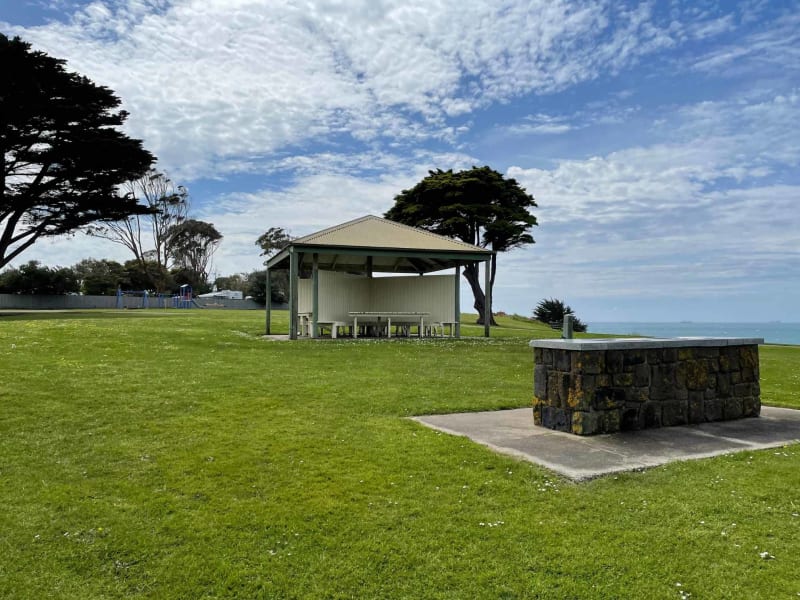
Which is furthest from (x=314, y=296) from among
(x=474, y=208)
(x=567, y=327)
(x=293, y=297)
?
(x=474, y=208)

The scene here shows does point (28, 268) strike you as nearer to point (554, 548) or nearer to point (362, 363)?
point (362, 363)

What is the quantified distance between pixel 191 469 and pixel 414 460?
1760 millimetres

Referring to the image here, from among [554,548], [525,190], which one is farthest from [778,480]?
[525,190]

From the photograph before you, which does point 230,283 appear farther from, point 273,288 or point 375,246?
point 375,246

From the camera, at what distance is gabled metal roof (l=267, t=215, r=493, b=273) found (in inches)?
637

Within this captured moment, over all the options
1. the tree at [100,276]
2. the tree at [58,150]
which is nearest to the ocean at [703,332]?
the tree at [58,150]

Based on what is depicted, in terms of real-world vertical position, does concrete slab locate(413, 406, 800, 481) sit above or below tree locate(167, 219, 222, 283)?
below

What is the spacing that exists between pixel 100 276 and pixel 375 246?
41.5 metres

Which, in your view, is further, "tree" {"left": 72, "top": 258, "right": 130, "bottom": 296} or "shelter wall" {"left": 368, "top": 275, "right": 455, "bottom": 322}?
"tree" {"left": 72, "top": 258, "right": 130, "bottom": 296}

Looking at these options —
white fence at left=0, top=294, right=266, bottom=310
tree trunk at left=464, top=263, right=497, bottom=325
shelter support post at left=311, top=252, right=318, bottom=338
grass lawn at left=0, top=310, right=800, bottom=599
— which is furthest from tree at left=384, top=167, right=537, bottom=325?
grass lawn at left=0, top=310, right=800, bottom=599

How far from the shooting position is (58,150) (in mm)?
27312

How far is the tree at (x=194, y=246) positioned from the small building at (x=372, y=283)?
144 ft

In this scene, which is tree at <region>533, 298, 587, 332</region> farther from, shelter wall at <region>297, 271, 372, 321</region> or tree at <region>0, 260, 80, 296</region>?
tree at <region>0, 260, 80, 296</region>

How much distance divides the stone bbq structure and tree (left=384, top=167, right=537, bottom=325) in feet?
78.1
